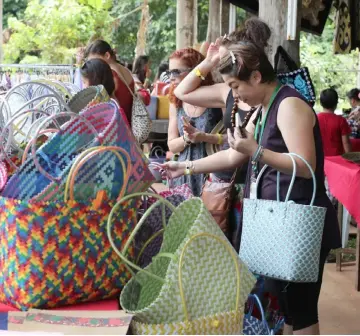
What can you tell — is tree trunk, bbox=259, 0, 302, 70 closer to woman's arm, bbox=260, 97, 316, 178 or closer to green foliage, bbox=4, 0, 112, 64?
woman's arm, bbox=260, 97, 316, 178

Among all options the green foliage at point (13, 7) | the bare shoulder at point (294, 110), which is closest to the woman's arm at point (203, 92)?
the bare shoulder at point (294, 110)

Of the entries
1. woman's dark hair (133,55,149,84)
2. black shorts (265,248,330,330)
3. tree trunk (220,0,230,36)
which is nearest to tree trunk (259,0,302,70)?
black shorts (265,248,330,330)

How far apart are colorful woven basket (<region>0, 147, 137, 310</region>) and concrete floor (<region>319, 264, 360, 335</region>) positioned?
9.62 feet

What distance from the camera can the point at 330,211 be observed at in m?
2.74

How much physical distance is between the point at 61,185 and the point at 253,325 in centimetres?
78

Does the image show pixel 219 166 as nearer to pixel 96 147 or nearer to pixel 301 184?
pixel 301 184

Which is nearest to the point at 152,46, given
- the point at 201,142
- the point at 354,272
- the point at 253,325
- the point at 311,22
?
the point at 311,22

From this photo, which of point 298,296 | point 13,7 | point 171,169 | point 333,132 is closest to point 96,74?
point 171,169

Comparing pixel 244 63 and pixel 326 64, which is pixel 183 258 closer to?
pixel 244 63

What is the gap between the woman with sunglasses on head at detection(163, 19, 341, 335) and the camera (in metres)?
2.55

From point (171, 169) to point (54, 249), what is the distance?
46.5 inches

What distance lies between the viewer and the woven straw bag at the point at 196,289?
5.60 feet

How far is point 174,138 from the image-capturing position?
435cm

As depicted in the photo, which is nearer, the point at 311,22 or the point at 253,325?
the point at 253,325
